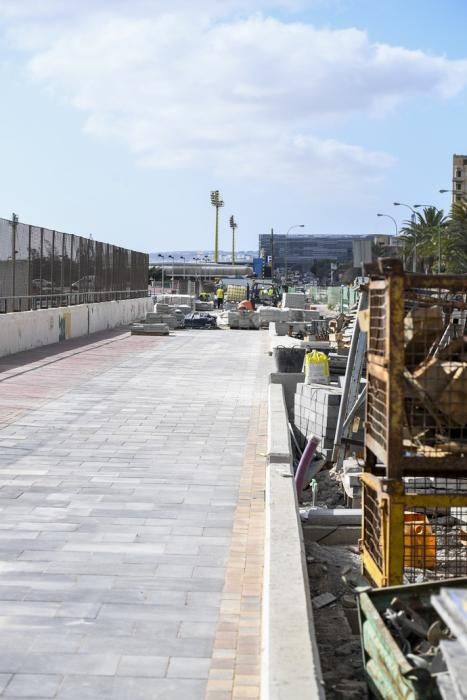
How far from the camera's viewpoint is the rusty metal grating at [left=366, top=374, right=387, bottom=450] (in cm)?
574

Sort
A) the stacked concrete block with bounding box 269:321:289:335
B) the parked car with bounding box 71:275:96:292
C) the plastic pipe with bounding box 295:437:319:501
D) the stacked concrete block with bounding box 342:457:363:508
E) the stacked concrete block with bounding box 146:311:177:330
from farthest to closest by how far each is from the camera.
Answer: the stacked concrete block with bounding box 146:311:177:330 < the stacked concrete block with bounding box 269:321:289:335 < the parked car with bounding box 71:275:96:292 < the plastic pipe with bounding box 295:437:319:501 < the stacked concrete block with bounding box 342:457:363:508

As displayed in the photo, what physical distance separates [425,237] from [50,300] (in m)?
56.3

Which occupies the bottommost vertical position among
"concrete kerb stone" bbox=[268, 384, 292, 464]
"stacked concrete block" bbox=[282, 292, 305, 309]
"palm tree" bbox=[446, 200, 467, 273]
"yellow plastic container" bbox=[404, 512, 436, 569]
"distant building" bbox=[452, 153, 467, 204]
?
"yellow plastic container" bbox=[404, 512, 436, 569]

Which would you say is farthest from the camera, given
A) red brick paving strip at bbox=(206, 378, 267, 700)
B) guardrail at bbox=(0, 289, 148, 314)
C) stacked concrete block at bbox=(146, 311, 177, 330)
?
stacked concrete block at bbox=(146, 311, 177, 330)

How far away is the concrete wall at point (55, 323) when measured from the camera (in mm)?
24266

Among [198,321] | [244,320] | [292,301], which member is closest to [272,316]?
[244,320]

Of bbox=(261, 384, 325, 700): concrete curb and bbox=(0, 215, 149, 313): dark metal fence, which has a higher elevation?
bbox=(0, 215, 149, 313): dark metal fence

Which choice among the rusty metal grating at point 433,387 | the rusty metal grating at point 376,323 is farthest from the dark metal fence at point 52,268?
the rusty metal grating at point 433,387

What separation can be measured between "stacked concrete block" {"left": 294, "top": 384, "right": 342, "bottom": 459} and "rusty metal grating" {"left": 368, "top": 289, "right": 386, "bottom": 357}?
7.84 meters

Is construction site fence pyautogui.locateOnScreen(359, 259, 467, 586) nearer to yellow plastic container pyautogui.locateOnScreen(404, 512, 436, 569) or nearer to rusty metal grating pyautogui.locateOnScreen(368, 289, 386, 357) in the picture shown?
rusty metal grating pyautogui.locateOnScreen(368, 289, 386, 357)

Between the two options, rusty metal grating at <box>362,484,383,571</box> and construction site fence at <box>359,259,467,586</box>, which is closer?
construction site fence at <box>359,259,467,586</box>

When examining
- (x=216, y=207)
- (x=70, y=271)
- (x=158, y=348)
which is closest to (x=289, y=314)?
(x=70, y=271)

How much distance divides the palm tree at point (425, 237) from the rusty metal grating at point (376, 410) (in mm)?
68701

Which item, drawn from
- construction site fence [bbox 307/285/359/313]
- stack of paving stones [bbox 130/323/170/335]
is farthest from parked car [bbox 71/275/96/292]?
construction site fence [bbox 307/285/359/313]
